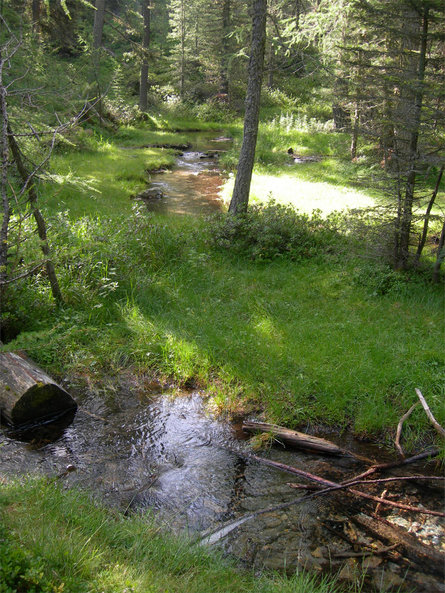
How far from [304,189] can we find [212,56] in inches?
947

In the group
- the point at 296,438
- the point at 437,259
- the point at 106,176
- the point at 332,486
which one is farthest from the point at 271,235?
the point at 106,176

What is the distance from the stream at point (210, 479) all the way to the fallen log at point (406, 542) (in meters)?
0.07

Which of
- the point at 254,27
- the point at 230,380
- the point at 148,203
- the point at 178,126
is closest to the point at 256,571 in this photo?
the point at 230,380

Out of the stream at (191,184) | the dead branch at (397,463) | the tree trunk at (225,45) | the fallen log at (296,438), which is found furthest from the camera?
the tree trunk at (225,45)

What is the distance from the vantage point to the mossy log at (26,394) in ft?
16.6

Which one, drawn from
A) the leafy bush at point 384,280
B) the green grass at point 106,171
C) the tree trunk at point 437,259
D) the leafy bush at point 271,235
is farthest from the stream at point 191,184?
the tree trunk at point 437,259

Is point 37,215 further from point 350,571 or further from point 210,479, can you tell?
point 350,571

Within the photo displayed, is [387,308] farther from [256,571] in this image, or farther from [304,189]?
[304,189]

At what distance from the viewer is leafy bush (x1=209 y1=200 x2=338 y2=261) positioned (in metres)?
9.30

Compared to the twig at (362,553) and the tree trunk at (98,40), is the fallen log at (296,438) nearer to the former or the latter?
the twig at (362,553)

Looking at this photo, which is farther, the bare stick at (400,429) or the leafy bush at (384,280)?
the leafy bush at (384,280)

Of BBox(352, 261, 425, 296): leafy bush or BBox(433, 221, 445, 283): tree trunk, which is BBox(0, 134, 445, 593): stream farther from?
BBox(433, 221, 445, 283): tree trunk

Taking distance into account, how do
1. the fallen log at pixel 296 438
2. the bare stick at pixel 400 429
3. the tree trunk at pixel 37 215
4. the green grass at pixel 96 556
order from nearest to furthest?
the green grass at pixel 96 556 → the bare stick at pixel 400 429 → the fallen log at pixel 296 438 → the tree trunk at pixel 37 215

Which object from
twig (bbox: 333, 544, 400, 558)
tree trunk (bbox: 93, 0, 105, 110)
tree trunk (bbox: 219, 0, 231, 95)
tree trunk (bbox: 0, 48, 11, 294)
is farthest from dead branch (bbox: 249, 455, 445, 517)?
tree trunk (bbox: 219, 0, 231, 95)
